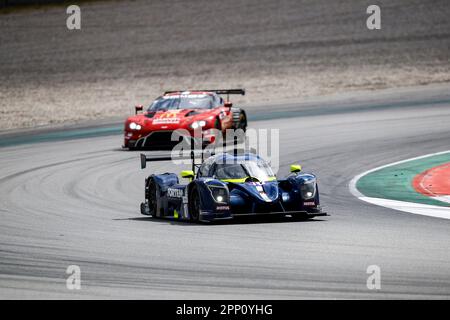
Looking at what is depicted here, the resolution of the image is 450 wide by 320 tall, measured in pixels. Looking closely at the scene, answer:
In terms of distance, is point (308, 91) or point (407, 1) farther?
point (407, 1)

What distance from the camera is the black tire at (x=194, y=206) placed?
43.7ft

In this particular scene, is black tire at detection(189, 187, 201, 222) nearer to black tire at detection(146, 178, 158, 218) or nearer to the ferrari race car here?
black tire at detection(146, 178, 158, 218)

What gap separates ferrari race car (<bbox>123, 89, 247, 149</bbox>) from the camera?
75.1 ft

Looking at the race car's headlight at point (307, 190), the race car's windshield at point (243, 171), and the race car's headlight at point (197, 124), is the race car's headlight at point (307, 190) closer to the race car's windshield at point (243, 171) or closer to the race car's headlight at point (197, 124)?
the race car's windshield at point (243, 171)

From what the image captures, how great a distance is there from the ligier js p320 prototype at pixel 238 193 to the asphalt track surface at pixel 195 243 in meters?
0.21

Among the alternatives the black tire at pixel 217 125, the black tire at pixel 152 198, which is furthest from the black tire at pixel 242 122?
the black tire at pixel 152 198

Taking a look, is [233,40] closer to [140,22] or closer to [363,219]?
[140,22]

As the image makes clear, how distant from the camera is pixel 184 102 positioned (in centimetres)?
2416

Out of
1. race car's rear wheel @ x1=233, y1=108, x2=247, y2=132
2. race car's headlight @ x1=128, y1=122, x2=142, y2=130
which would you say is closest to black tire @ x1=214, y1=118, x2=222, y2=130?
race car's rear wheel @ x1=233, y1=108, x2=247, y2=132

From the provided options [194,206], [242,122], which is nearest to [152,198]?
[194,206]

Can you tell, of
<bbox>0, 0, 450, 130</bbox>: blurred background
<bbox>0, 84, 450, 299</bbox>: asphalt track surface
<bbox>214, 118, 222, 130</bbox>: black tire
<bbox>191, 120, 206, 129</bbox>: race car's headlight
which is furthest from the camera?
<bbox>0, 0, 450, 130</bbox>: blurred background
